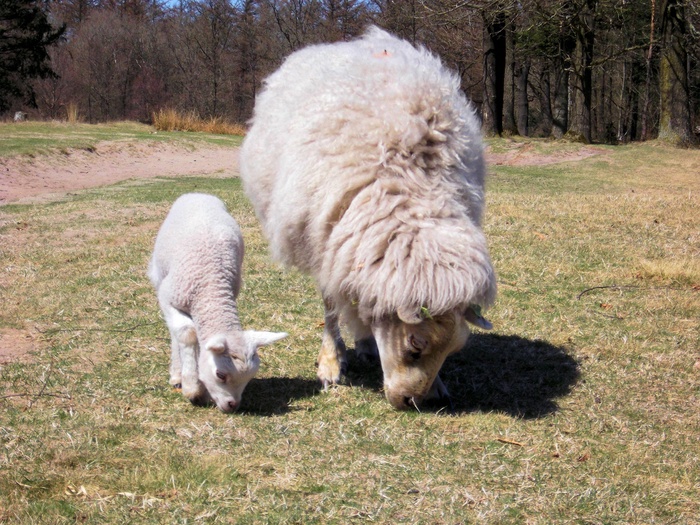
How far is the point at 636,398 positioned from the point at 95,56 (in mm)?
37255

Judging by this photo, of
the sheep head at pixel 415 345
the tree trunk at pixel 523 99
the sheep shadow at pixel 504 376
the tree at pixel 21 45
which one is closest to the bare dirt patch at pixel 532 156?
the tree trunk at pixel 523 99

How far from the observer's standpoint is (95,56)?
36.8 metres

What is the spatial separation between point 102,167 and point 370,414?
51.2 feet

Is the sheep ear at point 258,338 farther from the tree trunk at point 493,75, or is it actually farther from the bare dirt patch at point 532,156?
the tree trunk at point 493,75

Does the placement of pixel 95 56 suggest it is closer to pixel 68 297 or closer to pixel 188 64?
pixel 188 64

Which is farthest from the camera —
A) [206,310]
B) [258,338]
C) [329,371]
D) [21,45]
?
[21,45]

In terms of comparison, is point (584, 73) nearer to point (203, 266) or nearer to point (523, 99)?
point (523, 99)

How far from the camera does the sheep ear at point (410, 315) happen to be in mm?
3684

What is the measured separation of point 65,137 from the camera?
19938 mm

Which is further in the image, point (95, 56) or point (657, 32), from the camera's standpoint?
point (95, 56)

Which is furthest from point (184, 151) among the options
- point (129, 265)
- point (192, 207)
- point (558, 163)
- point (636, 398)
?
point (636, 398)

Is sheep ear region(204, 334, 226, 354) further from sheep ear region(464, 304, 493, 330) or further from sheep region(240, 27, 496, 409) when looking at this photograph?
sheep ear region(464, 304, 493, 330)

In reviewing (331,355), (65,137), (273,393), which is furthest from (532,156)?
(273,393)

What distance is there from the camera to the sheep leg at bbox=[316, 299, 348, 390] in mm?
4793
